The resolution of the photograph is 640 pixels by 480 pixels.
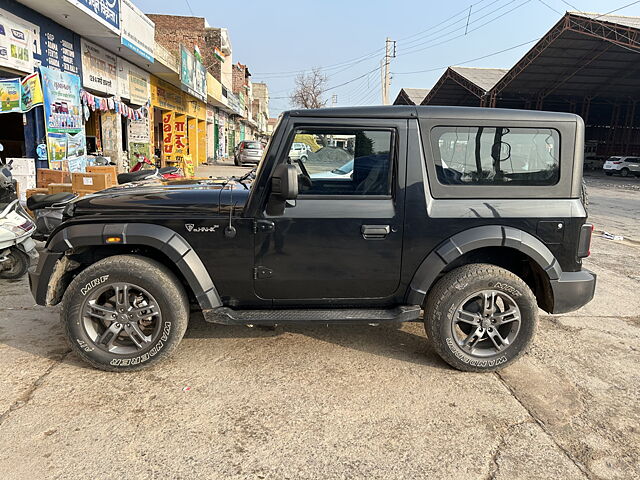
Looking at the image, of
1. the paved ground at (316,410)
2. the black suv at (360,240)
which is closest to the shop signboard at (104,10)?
the paved ground at (316,410)

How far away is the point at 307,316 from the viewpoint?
138 inches

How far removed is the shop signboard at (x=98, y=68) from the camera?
1177 cm

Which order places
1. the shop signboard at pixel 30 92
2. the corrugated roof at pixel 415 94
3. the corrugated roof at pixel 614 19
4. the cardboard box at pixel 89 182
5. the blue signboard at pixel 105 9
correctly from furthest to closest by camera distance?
the corrugated roof at pixel 415 94, the corrugated roof at pixel 614 19, the blue signboard at pixel 105 9, the shop signboard at pixel 30 92, the cardboard box at pixel 89 182

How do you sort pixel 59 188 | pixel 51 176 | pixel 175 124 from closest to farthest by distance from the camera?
pixel 59 188 < pixel 51 176 < pixel 175 124

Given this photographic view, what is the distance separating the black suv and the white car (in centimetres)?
11

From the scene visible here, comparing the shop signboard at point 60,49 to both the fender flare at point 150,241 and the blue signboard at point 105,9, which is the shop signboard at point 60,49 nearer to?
the blue signboard at point 105,9

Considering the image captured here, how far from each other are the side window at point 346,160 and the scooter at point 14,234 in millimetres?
3994

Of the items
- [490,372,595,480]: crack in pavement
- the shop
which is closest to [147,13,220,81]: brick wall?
the shop

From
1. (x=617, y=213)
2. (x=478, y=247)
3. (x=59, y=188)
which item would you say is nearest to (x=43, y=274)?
(x=478, y=247)

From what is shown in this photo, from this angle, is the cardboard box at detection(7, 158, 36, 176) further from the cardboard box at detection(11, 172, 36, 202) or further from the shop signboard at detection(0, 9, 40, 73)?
the shop signboard at detection(0, 9, 40, 73)

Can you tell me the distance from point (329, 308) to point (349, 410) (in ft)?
2.70

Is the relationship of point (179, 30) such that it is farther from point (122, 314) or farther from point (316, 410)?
point (316, 410)

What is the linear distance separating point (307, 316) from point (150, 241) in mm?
1277

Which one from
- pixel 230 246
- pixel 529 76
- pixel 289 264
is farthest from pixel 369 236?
pixel 529 76
